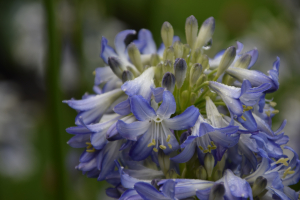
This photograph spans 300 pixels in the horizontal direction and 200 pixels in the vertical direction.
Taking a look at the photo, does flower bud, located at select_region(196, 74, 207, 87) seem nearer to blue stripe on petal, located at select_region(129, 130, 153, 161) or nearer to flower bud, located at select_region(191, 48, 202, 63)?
flower bud, located at select_region(191, 48, 202, 63)

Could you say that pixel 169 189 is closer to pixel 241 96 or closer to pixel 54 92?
pixel 241 96

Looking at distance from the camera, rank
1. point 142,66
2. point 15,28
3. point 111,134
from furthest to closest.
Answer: point 15,28 → point 142,66 → point 111,134

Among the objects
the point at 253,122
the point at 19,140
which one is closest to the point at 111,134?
the point at 253,122

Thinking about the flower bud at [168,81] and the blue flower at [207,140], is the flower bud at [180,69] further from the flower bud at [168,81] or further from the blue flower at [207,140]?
the blue flower at [207,140]

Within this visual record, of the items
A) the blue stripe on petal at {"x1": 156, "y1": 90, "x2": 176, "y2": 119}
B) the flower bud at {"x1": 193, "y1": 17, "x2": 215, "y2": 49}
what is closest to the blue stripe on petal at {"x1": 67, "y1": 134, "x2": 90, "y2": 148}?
the blue stripe on petal at {"x1": 156, "y1": 90, "x2": 176, "y2": 119}

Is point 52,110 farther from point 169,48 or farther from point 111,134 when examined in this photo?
point 169,48

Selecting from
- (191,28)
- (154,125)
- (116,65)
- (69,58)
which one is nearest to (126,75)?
(116,65)

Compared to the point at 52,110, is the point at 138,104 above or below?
above
